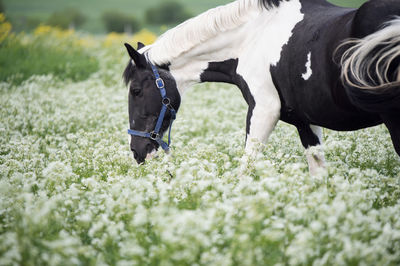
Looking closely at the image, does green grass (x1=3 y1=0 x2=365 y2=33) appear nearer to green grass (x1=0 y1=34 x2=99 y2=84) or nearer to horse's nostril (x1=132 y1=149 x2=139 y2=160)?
green grass (x1=0 y1=34 x2=99 y2=84)

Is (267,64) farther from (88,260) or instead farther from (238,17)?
(88,260)

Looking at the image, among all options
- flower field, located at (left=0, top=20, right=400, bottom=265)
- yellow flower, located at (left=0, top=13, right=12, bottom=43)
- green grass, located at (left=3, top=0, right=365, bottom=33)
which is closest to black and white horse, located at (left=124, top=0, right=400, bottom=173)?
flower field, located at (left=0, top=20, right=400, bottom=265)

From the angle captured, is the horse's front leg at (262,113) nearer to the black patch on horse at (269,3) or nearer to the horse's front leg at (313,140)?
the horse's front leg at (313,140)

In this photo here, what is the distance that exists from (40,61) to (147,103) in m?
11.9

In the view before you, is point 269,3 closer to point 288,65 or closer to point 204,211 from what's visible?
point 288,65

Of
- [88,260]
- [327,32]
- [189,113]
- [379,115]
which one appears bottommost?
[189,113]

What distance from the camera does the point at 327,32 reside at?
4020 mm

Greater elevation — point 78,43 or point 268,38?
point 268,38

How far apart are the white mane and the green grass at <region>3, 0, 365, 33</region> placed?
Result: 154 feet

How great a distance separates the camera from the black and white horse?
346 cm

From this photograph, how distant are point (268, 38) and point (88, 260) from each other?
3.07 metres

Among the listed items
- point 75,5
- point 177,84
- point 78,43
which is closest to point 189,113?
point 177,84

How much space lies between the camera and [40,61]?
15930 mm

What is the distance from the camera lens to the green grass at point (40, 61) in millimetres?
15009
